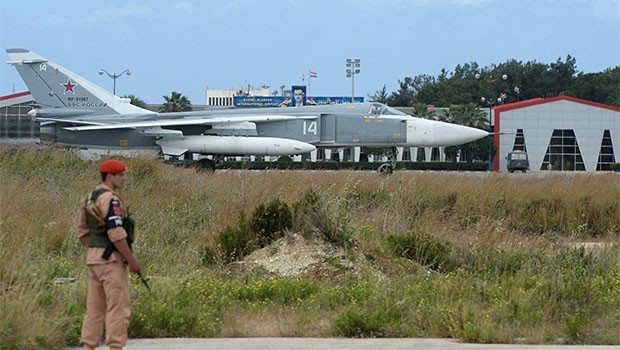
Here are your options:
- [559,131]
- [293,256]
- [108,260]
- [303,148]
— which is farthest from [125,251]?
[559,131]

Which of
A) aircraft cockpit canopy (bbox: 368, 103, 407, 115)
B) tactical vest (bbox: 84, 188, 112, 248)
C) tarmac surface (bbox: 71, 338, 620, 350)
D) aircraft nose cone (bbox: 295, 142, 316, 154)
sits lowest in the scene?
tarmac surface (bbox: 71, 338, 620, 350)

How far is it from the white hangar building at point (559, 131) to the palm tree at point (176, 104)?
29531 mm

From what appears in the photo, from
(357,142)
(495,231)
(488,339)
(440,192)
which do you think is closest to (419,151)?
(357,142)

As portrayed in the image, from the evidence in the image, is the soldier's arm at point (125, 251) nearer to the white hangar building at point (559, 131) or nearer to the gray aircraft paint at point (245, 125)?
the gray aircraft paint at point (245, 125)

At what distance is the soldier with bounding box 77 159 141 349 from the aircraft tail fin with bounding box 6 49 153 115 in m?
28.8

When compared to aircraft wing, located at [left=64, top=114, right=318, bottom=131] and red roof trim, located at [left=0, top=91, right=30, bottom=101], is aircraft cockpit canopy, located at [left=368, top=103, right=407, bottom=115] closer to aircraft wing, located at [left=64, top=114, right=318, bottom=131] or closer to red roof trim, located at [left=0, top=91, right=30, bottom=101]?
aircraft wing, located at [left=64, top=114, right=318, bottom=131]

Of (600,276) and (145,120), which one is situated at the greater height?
(145,120)

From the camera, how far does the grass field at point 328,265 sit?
8.03 meters

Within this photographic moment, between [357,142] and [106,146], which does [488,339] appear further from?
[106,146]

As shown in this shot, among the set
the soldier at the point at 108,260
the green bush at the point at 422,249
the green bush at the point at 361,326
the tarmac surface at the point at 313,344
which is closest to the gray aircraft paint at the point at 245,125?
the green bush at the point at 422,249

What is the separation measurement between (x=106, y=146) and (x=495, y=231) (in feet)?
72.6

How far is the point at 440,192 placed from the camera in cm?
1928

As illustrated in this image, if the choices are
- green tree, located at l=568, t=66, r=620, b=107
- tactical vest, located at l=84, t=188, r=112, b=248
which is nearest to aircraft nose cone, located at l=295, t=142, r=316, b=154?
tactical vest, located at l=84, t=188, r=112, b=248

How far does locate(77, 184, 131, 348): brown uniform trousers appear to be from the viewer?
6258mm
